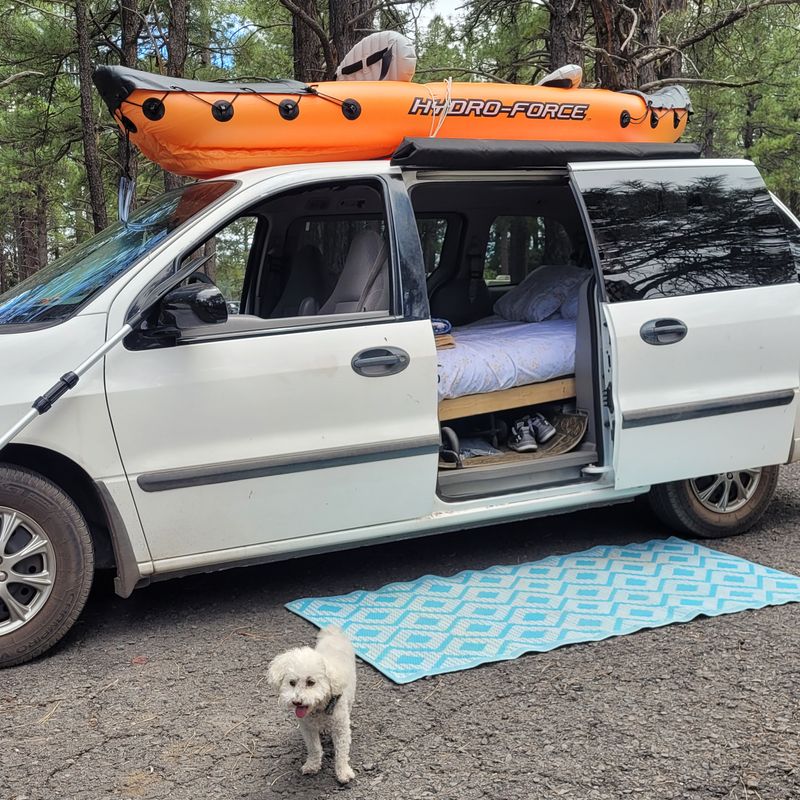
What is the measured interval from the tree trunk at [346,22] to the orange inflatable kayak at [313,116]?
5316mm

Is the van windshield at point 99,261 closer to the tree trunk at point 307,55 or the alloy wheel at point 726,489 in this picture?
the alloy wheel at point 726,489

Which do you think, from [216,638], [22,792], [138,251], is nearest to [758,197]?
[138,251]

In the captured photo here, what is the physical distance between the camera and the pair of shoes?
5.04 m

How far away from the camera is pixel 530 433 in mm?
5152

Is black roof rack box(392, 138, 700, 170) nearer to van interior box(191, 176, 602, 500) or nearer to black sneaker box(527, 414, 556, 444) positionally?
van interior box(191, 176, 602, 500)

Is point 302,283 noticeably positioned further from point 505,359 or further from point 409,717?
point 409,717

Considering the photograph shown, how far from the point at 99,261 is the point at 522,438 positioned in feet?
8.04

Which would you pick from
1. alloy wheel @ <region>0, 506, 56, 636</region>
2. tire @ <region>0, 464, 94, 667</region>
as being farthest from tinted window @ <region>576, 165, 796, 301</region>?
alloy wheel @ <region>0, 506, 56, 636</region>

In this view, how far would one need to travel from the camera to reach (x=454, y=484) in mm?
4578

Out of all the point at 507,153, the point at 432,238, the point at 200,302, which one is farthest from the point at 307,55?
the point at 200,302

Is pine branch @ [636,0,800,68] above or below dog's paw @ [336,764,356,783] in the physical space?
above

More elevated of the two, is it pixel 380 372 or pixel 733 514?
pixel 380 372

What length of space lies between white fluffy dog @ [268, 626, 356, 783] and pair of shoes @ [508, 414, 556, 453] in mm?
2260

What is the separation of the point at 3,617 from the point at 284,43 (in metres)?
14.6
